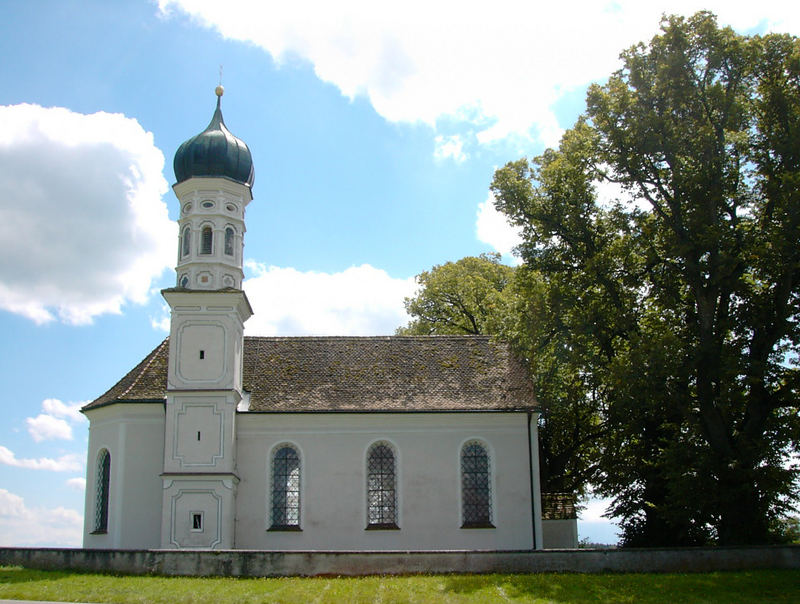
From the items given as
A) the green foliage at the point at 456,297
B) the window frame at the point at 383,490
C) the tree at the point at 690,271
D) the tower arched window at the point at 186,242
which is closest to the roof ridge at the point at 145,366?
the tower arched window at the point at 186,242

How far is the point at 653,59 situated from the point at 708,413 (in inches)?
476

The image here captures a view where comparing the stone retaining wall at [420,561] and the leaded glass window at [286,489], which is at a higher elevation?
the leaded glass window at [286,489]

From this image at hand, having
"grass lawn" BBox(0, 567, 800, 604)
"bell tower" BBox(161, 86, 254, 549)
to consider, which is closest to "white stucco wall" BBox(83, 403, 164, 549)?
"bell tower" BBox(161, 86, 254, 549)

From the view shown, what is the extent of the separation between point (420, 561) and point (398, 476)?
7815 mm

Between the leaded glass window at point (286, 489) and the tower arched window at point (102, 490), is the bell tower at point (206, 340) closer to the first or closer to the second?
the leaded glass window at point (286, 489)

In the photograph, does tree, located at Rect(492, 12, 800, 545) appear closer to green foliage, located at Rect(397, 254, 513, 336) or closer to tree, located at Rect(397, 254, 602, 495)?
tree, located at Rect(397, 254, 602, 495)

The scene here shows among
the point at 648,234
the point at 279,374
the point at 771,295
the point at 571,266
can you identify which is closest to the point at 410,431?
the point at 279,374

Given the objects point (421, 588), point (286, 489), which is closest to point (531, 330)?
point (286, 489)

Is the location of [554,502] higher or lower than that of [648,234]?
lower

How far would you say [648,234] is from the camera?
28531 mm

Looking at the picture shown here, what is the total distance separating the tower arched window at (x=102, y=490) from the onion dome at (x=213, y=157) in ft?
35.1

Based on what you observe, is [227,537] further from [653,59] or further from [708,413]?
[653,59]

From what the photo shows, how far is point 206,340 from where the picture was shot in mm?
29406

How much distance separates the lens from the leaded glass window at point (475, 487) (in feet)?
97.2
